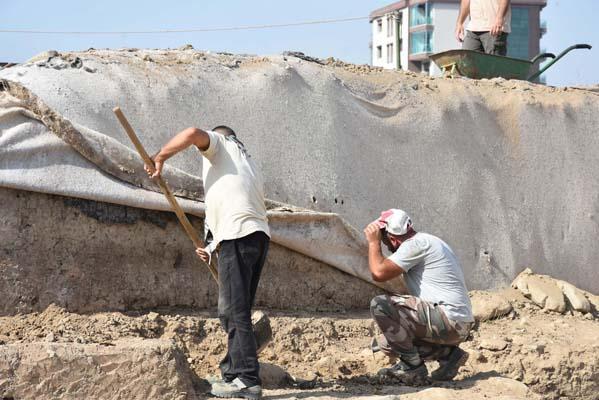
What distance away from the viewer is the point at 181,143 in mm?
4562

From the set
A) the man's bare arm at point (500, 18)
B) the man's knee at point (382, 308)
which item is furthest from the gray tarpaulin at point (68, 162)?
the man's bare arm at point (500, 18)

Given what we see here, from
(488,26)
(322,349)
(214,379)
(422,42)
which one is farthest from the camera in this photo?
(422,42)

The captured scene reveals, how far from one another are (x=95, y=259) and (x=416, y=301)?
1.86 meters

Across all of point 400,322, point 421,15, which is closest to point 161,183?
point 400,322

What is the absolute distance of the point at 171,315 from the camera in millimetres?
5820

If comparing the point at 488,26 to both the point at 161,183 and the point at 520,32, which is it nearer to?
the point at 161,183

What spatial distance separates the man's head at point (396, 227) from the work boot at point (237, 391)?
1.27m

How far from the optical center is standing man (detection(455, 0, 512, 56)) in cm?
849

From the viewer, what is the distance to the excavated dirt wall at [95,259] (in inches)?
215

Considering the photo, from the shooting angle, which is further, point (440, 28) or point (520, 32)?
point (520, 32)

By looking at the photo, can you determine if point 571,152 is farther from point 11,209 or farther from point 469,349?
point 11,209

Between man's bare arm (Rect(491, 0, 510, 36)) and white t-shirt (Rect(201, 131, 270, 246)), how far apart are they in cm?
436

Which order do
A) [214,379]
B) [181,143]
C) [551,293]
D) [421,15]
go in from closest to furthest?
[181,143] → [214,379] → [551,293] → [421,15]

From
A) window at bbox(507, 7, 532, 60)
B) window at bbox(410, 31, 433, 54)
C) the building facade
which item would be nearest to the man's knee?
the building facade
